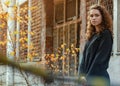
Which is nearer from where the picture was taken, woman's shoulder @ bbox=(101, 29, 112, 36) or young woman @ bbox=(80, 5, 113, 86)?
young woman @ bbox=(80, 5, 113, 86)

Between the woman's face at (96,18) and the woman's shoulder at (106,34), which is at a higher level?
the woman's face at (96,18)

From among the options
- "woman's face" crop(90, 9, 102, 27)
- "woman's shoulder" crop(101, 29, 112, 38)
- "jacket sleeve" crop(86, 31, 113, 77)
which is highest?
"woman's face" crop(90, 9, 102, 27)

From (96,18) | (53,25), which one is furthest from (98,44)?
(53,25)

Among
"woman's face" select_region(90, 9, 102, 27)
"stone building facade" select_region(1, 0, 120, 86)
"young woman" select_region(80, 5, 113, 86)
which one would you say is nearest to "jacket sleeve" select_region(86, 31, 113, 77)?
"young woman" select_region(80, 5, 113, 86)

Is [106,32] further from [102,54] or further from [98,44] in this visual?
[102,54]

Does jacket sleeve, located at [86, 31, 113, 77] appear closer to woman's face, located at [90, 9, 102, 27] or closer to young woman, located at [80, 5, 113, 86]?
young woman, located at [80, 5, 113, 86]

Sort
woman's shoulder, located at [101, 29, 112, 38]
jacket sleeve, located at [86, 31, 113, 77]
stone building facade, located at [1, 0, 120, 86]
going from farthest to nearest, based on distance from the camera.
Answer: stone building facade, located at [1, 0, 120, 86]
woman's shoulder, located at [101, 29, 112, 38]
jacket sleeve, located at [86, 31, 113, 77]

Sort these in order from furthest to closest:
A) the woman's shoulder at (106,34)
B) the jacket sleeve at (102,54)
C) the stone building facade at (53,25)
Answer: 1. the stone building facade at (53,25)
2. the woman's shoulder at (106,34)
3. the jacket sleeve at (102,54)

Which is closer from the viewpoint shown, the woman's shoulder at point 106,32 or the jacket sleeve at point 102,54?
the jacket sleeve at point 102,54

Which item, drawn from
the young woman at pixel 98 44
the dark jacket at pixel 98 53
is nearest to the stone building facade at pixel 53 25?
the young woman at pixel 98 44

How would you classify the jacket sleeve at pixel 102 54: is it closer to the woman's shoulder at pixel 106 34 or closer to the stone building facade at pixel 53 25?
the woman's shoulder at pixel 106 34

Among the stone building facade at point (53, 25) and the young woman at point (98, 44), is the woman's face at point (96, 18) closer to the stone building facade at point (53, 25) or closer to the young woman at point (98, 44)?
the young woman at point (98, 44)

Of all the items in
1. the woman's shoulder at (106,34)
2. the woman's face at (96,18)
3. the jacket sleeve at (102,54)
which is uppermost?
the woman's face at (96,18)

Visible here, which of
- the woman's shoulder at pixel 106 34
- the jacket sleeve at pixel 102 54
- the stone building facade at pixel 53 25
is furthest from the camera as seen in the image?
the stone building facade at pixel 53 25
